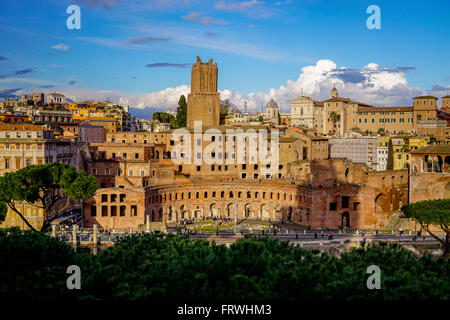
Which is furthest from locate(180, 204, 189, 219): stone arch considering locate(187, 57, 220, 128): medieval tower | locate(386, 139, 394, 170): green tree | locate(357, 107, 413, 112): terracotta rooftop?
locate(357, 107, 413, 112): terracotta rooftop

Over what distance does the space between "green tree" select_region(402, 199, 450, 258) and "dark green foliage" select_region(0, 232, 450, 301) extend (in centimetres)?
1545

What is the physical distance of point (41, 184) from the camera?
49.9 metres

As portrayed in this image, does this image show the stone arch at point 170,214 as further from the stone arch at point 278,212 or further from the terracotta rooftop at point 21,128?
the terracotta rooftop at point 21,128

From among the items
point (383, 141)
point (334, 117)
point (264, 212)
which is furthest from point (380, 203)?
point (334, 117)

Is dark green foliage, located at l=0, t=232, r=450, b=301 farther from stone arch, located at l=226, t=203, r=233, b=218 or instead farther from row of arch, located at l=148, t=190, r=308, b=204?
stone arch, located at l=226, t=203, r=233, b=218

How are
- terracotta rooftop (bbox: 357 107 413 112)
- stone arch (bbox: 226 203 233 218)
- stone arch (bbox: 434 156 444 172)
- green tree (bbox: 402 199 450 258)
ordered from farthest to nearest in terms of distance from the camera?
terracotta rooftop (bbox: 357 107 413 112) → stone arch (bbox: 226 203 233 218) → stone arch (bbox: 434 156 444 172) → green tree (bbox: 402 199 450 258)

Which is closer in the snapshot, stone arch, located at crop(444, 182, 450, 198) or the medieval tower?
stone arch, located at crop(444, 182, 450, 198)

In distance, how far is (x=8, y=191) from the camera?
47.5 metres

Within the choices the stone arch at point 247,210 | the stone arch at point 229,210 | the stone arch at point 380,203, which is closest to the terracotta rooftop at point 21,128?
the stone arch at point 229,210

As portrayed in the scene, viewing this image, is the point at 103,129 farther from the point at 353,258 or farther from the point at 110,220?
the point at 353,258

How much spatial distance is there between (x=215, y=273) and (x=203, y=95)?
190ft

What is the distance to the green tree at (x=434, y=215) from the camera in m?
45.8

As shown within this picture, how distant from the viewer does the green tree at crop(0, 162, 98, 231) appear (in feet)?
156
